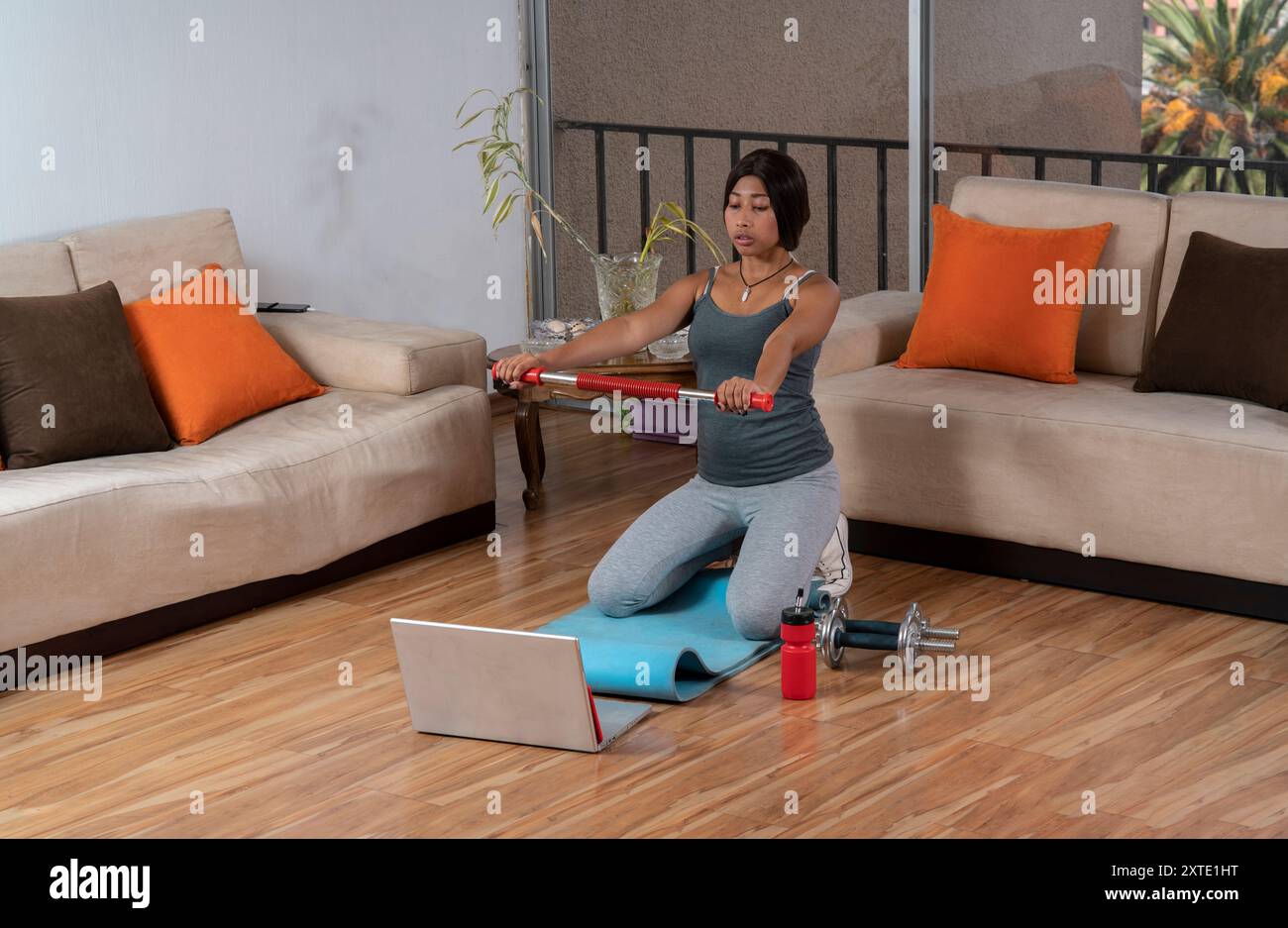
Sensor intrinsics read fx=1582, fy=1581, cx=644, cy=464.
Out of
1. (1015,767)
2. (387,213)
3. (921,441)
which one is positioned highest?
(387,213)

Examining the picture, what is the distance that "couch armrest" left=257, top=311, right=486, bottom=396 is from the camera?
438 cm

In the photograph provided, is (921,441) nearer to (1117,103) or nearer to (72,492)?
(1117,103)

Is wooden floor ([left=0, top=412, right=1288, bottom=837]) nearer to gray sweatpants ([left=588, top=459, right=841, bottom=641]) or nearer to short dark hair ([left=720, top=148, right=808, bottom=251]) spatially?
gray sweatpants ([left=588, top=459, right=841, bottom=641])

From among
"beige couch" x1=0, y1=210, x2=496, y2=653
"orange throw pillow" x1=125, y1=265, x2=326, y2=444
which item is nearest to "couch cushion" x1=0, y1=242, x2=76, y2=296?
"beige couch" x1=0, y1=210, x2=496, y2=653

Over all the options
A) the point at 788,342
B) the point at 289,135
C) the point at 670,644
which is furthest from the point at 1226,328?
the point at 289,135

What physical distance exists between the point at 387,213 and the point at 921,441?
7.69 feet

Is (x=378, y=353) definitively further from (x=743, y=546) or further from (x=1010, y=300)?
(x=1010, y=300)

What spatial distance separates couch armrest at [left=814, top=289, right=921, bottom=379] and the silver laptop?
154 cm

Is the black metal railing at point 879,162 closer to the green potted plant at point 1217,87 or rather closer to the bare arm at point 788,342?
the green potted plant at point 1217,87

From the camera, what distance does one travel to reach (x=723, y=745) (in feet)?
10.1

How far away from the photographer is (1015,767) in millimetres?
2920

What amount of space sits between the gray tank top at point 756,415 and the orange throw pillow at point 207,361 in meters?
1.27

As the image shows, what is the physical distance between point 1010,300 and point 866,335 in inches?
17.3

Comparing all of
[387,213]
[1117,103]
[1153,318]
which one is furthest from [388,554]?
[1117,103]
